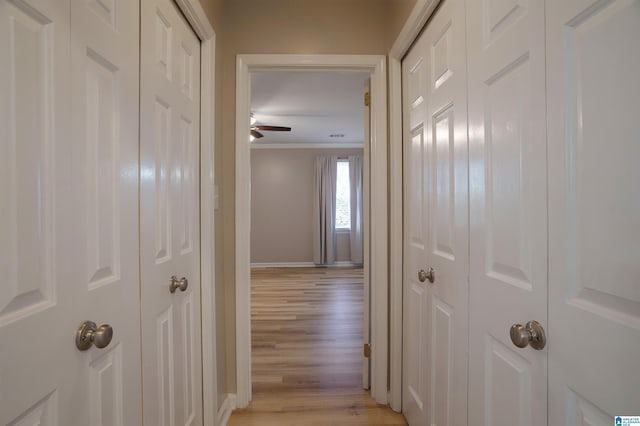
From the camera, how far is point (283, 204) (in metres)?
6.48

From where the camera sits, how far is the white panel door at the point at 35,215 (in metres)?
0.54

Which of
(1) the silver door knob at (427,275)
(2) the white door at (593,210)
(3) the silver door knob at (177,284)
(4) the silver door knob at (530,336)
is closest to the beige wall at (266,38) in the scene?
(3) the silver door knob at (177,284)

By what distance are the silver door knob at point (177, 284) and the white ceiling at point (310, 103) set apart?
5.04 ft

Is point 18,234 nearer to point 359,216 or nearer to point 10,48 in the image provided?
point 10,48

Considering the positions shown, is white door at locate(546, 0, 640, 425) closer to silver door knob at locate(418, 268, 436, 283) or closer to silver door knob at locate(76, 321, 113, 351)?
silver door knob at locate(418, 268, 436, 283)

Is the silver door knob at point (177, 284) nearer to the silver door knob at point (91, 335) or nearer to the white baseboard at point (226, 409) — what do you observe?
the silver door knob at point (91, 335)

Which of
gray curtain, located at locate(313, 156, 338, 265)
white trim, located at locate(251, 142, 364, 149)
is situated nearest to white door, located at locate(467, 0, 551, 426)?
gray curtain, located at locate(313, 156, 338, 265)

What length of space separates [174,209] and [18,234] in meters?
0.66

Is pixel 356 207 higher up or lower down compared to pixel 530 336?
higher up

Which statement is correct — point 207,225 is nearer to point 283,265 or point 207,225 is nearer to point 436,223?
point 436,223

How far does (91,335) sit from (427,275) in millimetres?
1242

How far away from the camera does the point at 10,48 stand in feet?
1.80

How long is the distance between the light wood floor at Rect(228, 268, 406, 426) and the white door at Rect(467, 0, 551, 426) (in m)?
1.05

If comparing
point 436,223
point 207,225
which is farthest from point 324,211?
point 436,223
